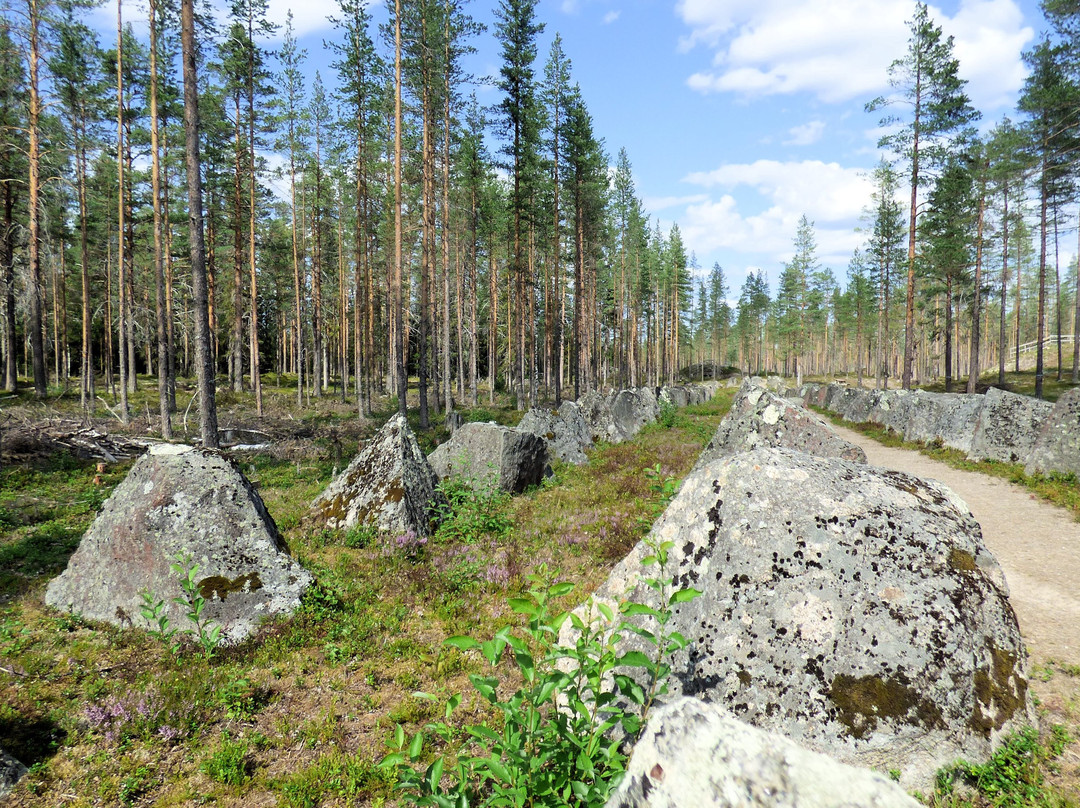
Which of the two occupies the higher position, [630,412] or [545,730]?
[630,412]

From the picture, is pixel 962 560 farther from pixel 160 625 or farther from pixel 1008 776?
pixel 160 625

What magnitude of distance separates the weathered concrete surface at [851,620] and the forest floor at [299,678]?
408 mm

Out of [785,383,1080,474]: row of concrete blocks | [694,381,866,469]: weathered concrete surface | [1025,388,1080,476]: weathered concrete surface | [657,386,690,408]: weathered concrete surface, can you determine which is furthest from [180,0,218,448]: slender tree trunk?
[657,386,690,408]: weathered concrete surface

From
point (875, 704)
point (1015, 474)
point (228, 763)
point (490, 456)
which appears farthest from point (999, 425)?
point (228, 763)

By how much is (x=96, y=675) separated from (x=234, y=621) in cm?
108

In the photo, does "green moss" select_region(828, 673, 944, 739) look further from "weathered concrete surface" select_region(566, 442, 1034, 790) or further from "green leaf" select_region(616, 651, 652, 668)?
"green leaf" select_region(616, 651, 652, 668)

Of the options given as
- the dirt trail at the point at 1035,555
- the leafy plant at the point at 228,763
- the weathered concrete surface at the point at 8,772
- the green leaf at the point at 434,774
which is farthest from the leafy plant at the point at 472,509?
the dirt trail at the point at 1035,555

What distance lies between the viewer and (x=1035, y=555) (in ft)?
22.9

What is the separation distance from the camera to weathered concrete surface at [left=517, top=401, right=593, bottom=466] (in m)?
14.3

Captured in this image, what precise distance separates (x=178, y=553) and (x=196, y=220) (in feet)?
29.9

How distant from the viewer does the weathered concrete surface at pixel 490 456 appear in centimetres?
1025

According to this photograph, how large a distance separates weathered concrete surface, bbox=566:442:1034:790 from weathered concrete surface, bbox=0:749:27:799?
400 centimetres

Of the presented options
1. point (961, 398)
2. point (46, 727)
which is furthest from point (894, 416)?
point (46, 727)

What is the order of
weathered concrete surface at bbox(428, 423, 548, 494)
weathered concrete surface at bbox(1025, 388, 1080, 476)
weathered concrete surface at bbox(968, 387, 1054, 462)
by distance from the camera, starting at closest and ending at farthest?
weathered concrete surface at bbox(428, 423, 548, 494), weathered concrete surface at bbox(1025, 388, 1080, 476), weathered concrete surface at bbox(968, 387, 1054, 462)
